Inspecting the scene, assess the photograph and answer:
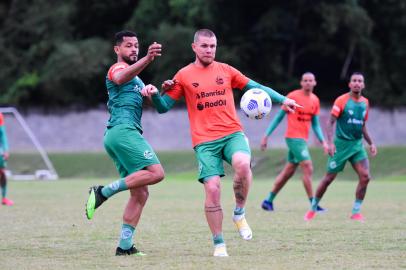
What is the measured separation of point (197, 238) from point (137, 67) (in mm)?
3097

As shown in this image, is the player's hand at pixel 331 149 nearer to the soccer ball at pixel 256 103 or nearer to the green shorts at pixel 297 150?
the green shorts at pixel 297 150

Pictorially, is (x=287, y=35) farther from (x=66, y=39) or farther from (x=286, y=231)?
(x=286, y=231)

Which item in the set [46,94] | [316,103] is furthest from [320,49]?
[316,103]

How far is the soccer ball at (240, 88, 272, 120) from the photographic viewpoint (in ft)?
32.6

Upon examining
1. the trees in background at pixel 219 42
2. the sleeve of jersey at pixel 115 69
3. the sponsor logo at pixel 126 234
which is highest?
the trees in background at pixel 219 42

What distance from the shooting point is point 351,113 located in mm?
14812

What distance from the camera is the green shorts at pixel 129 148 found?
31.7 ft

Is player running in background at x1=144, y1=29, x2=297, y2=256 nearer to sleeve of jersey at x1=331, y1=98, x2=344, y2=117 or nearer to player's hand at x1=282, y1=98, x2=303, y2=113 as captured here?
player's hand at x1=282, y1=98, x2=303, y2=113

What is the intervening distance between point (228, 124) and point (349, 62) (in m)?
39.9

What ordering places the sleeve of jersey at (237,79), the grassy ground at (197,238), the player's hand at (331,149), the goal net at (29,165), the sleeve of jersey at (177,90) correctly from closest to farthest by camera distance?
the grassy ground at (197,238) < the sleeve of jersey at (177,90) < the sleeve of jersey at (237,79) < the player's hand at (331,149) < the goal net at (29,165)

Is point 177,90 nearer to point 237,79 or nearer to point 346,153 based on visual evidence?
point 237,79

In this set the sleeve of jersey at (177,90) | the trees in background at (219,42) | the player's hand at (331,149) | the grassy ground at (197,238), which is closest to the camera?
the grassy ground at (197,238)

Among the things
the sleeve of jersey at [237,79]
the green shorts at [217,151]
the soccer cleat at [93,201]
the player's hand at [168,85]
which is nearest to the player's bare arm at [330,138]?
the sleeve of jersey at [237,79]

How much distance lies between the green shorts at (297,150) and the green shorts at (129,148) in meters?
7.60
